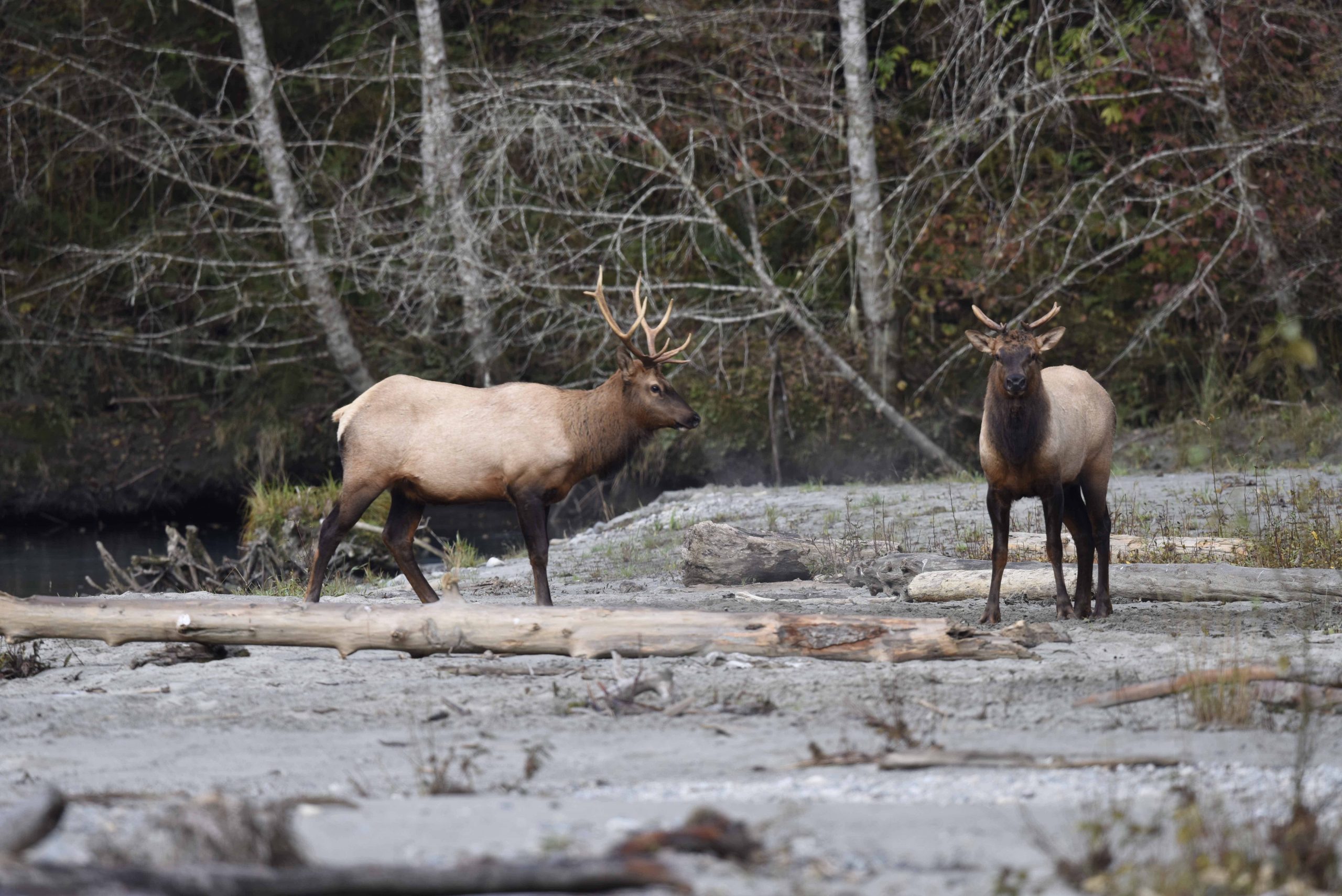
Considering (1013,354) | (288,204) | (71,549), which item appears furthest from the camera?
(288,204)

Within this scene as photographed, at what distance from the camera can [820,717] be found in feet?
18.0

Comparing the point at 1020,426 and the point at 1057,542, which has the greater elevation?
the point at 1020,426

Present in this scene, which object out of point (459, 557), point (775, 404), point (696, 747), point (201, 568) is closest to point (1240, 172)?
point (775, 404)

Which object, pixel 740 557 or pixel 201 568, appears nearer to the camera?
pixel 740 557

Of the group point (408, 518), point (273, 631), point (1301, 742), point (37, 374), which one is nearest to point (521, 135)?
point (37, 374)

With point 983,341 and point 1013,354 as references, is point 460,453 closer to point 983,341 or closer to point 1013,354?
point 983,341

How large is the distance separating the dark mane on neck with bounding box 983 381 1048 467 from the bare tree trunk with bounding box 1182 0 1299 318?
321 inches

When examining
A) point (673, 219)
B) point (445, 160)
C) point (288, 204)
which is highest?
point (445, 160)

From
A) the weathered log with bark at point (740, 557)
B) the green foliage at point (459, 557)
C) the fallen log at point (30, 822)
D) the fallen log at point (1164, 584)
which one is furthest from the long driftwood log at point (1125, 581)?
the fallen log at point (30, 822)

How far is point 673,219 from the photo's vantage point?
15.6m

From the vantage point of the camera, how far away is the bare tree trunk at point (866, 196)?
51.2 feet

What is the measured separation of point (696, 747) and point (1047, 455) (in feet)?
11.4

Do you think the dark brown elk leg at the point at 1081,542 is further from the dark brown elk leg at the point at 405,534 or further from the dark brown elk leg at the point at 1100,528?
the dark brown elk leg at the point at 405,534

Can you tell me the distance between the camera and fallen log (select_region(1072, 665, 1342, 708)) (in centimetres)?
529
